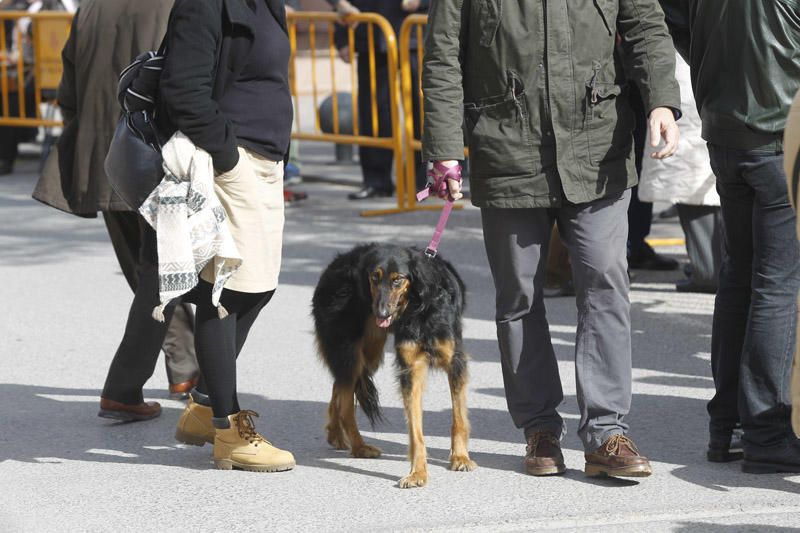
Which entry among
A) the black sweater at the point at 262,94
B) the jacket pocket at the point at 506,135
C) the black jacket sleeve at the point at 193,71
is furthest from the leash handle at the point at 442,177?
the black jacket sleeve at the point at 193,71

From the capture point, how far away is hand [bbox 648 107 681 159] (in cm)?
430

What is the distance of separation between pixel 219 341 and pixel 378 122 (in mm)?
6381

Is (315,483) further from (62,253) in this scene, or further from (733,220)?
(62,253)

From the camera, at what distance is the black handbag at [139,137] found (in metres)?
4.45

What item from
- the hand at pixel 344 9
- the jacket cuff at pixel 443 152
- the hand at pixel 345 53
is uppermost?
the hand at pixel 344 9

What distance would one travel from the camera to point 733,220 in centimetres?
459

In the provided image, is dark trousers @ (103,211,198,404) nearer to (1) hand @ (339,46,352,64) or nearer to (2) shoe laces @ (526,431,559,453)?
(2) shoe laces @ (526,431,559,453)

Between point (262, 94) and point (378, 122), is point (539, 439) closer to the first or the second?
point (262, 94)

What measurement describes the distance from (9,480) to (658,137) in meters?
2.48

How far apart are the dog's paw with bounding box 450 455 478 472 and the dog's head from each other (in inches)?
20.8

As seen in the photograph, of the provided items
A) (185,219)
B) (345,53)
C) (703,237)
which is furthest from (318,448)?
(345,53)

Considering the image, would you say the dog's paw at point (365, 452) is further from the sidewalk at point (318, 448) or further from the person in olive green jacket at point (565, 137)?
the person in olive green jacket at point (565, 137)

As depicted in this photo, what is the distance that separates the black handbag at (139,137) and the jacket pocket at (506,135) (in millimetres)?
1048

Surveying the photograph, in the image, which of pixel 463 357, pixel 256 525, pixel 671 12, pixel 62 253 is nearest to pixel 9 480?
pixel 256 525
